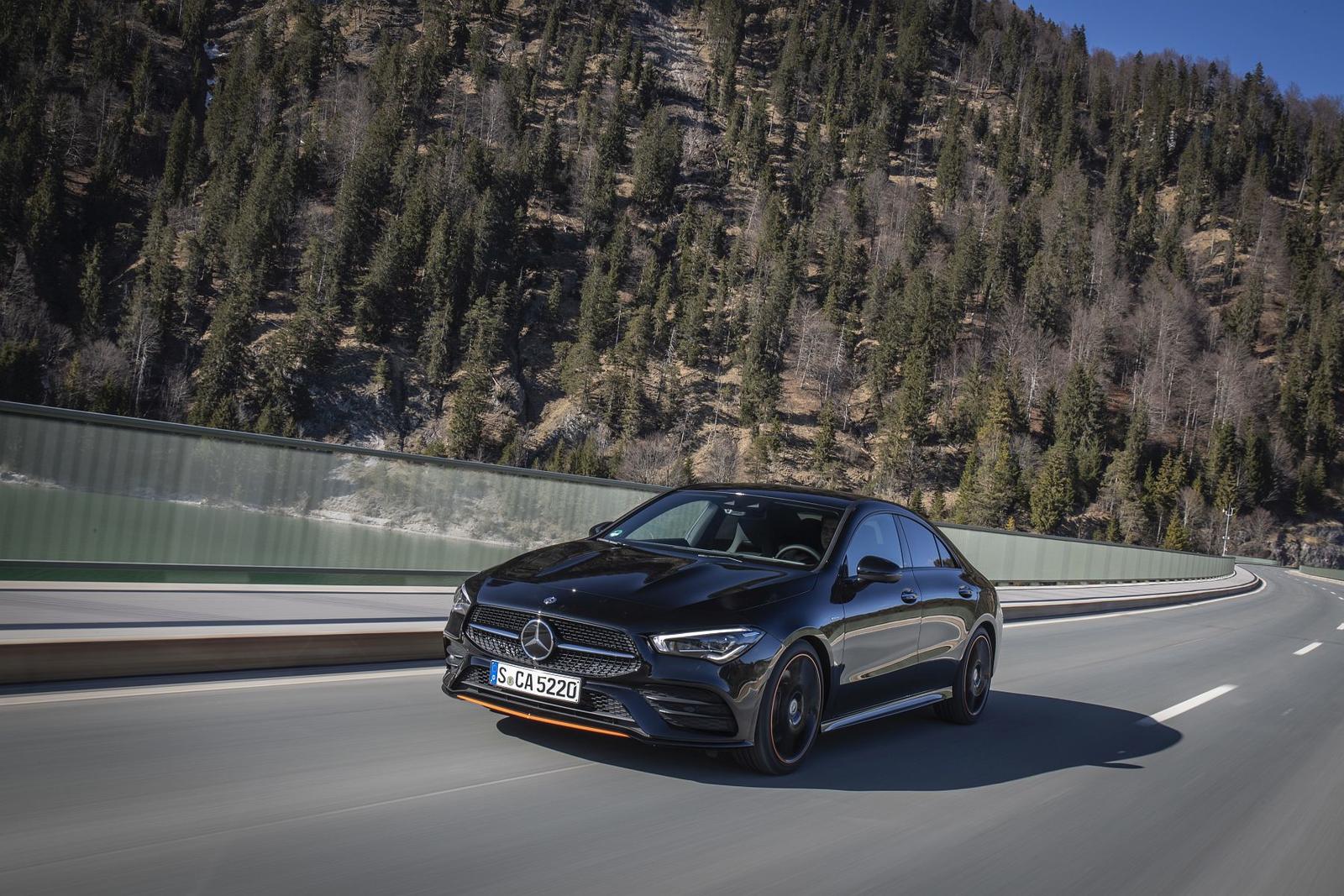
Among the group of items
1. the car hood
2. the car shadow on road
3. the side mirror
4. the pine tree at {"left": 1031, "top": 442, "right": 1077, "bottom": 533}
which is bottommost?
the car shadow on road

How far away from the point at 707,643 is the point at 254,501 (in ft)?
21.0

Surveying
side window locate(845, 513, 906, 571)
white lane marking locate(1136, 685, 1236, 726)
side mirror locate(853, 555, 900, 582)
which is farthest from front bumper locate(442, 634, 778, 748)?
white lane marking locate(1136, 685, 1236, 726)

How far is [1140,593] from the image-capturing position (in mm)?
27906

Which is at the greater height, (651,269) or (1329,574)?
(651,269)

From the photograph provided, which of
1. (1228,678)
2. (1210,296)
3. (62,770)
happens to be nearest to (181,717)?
(62,770)

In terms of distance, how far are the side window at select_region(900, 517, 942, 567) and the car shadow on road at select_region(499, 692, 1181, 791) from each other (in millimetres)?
1191

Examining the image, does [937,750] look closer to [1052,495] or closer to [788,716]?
[788,716]

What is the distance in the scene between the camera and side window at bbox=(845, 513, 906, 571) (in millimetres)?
6414

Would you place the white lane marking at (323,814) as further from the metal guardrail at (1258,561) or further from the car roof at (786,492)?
the metal guardrail at (1258,561)

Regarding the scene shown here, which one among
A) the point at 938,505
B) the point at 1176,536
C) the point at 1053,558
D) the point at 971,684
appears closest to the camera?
the point at 971,684

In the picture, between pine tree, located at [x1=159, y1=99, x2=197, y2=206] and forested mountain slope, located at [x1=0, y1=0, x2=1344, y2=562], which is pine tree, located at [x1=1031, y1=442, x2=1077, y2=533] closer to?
forested mountain slope, located at [x1=0, y1=0, x2=1344, y2=562]

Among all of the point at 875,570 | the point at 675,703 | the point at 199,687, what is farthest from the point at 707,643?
the point at 199,687

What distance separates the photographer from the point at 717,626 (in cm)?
519

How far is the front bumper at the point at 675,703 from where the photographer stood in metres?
5.06
